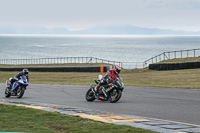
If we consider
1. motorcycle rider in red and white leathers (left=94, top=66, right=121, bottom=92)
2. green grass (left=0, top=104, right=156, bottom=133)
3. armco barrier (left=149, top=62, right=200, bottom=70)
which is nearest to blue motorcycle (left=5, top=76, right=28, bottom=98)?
motorcycle rider in red and white leathers (left=94, top=66, right=121, bottom=92)

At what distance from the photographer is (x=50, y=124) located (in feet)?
28.8

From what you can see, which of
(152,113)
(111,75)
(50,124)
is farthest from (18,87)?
(50,124)

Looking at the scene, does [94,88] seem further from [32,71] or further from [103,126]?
[32,71]

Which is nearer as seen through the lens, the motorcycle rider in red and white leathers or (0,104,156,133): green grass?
(0,104,156,133): green grass

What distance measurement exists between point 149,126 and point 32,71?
132 feet

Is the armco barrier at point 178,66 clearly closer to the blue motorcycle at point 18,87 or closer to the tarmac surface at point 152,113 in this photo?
the tarmac surface at point 152,113

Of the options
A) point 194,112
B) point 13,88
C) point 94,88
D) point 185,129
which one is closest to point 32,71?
point 13,88

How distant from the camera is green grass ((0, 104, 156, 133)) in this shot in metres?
7.87

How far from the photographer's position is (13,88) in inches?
682

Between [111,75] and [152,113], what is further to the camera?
[111,75]

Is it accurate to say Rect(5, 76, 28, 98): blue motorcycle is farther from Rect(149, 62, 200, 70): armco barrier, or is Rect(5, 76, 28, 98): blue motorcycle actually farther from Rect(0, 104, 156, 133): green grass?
Rect(149, 62, 200, 70): armco barrier

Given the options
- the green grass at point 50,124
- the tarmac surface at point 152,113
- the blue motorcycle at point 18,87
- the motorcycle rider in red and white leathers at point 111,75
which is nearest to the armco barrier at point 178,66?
the tarmac surface at point 152,113

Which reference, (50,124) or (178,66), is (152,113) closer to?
(50,124)

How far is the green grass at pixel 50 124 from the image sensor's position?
25.8 feet
